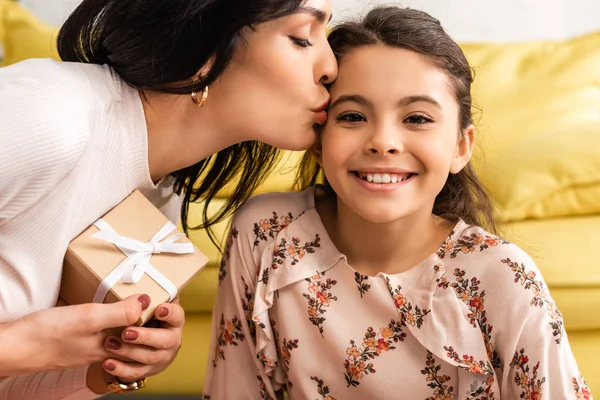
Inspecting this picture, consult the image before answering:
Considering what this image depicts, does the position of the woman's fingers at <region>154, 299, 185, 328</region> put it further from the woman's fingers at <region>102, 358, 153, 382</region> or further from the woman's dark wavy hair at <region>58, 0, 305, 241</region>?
the woman's dark wavy hair at <region>58, 0, 305, 241</region>

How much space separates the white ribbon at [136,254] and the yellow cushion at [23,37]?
130 centimetres

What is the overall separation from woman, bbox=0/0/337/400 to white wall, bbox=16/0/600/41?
5.87 feet

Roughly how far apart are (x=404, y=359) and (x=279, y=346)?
256 millimetres

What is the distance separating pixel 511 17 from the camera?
10.3ft

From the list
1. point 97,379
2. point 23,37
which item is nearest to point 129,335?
point 97,379

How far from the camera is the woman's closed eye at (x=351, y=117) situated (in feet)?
4.63

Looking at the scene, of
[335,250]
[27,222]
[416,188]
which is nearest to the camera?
[27,222]

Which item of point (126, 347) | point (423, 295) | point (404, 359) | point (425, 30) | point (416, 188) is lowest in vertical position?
point (126, 347)

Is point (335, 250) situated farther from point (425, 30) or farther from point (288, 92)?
point (425, 30)

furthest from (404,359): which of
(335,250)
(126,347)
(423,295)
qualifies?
(126,347)

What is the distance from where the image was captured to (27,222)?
1271 mm

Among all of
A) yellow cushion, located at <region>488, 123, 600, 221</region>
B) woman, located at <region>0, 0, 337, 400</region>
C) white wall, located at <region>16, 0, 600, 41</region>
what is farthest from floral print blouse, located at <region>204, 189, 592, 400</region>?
white wall, located at <region>16, 0, 600, 41</region>

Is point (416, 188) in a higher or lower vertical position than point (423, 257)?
higher

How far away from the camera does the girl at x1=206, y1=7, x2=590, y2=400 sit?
53.3 inches
